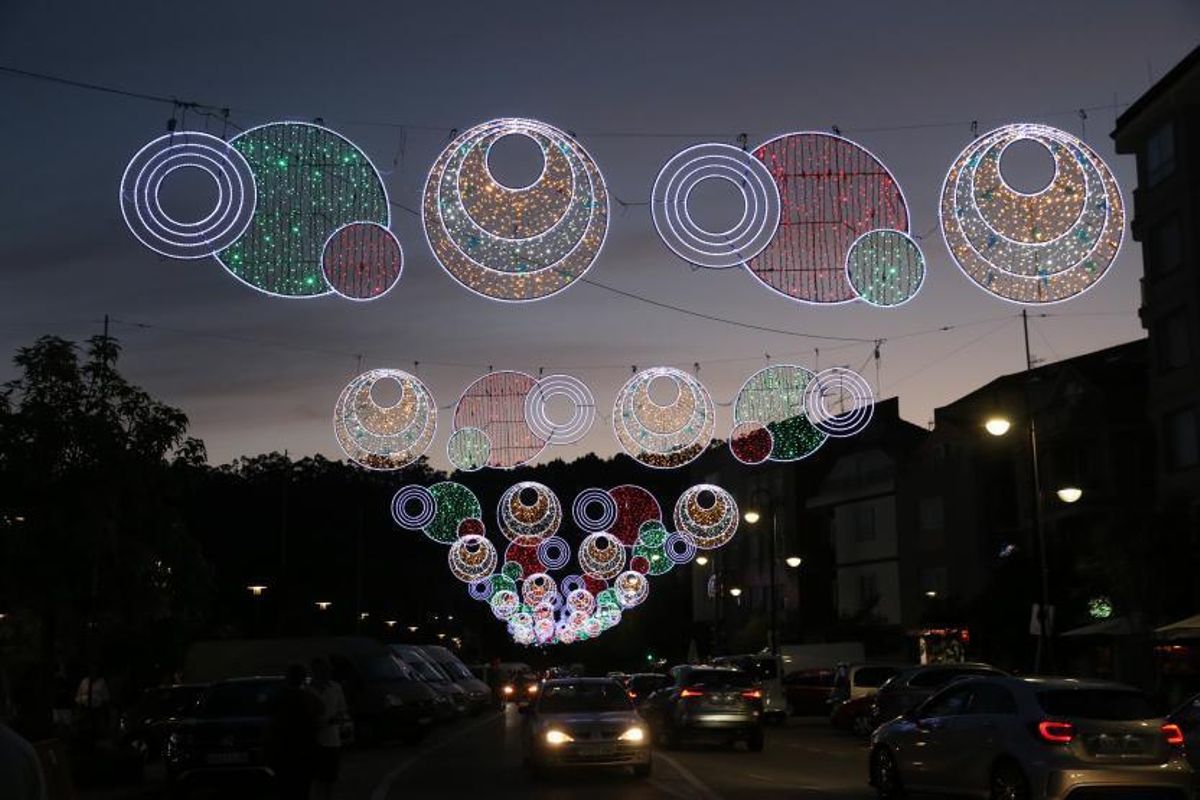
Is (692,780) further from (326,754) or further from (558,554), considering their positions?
(558,554)

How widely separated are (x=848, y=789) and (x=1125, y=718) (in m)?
5.79

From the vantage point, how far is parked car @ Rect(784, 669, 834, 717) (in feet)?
160

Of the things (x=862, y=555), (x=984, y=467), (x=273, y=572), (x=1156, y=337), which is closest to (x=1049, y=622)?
(x=1156, y=337)

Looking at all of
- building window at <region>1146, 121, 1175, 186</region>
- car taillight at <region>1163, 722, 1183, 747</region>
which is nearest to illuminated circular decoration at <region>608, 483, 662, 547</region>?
building window at <region>1146, 121, 1175, 186</region>

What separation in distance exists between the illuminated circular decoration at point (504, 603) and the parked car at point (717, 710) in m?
44.5

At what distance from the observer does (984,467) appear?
196 ft

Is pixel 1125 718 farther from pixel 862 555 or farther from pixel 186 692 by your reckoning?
pixel 862 555

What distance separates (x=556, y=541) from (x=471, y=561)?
4731 mm

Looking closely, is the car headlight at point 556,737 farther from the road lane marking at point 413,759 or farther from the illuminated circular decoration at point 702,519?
the illuminated circular decoration at point 702,519

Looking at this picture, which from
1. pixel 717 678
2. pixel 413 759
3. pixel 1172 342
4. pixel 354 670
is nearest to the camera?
pixel 413 759

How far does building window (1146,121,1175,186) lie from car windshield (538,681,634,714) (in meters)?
28.3

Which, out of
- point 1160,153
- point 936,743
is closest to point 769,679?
point 1160,153

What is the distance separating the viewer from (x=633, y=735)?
74.7ft

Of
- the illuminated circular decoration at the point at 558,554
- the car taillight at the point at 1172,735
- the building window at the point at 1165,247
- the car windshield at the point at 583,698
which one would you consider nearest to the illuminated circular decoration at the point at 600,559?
the illuminated circular decoration at the point at 558,554
